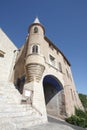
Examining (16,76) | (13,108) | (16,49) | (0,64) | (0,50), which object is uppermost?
(16,49)

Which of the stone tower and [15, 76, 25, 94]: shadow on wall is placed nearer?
the stone tower

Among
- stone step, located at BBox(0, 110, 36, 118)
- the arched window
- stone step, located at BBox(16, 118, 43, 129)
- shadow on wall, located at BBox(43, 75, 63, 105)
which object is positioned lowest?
stone step, located at BBox(16, 118, 43, 129)

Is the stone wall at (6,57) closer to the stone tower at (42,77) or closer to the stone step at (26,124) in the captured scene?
the stone tower at (42,77)

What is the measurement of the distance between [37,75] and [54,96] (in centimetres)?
559

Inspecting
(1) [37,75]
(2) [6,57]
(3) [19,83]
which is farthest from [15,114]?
(2) [6,57]

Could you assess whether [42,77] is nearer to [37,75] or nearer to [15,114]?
[37,75]

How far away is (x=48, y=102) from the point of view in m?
16.4

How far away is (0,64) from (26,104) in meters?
10.2

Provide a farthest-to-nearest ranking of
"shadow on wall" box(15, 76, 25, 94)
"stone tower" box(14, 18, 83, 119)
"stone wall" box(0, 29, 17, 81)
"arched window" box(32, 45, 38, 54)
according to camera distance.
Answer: "stone wall" box(0, 29, 17, 81) → "shadow on wall" box(15, 76, 25, 94) → "arched window" box(32, 45, 38, 54) → "stone tower" box(14, 18, 83, 119)

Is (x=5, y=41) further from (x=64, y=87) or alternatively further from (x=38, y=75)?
(x=64, y=87)

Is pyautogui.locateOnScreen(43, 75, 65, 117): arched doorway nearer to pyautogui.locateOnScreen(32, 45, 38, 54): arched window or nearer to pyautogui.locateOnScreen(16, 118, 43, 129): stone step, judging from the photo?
pyautogui.locateOnScreen(32, 45, 38, 54): arched window

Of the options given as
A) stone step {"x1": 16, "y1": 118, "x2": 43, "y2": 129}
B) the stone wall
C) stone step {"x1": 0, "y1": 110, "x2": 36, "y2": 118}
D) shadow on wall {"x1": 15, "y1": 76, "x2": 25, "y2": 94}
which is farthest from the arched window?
stone step {"x1": 16, "y1": 118, "x2": 43, "y2": 129}

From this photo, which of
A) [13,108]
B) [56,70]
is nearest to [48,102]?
[56,70]

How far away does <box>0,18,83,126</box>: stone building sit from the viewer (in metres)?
11.1
